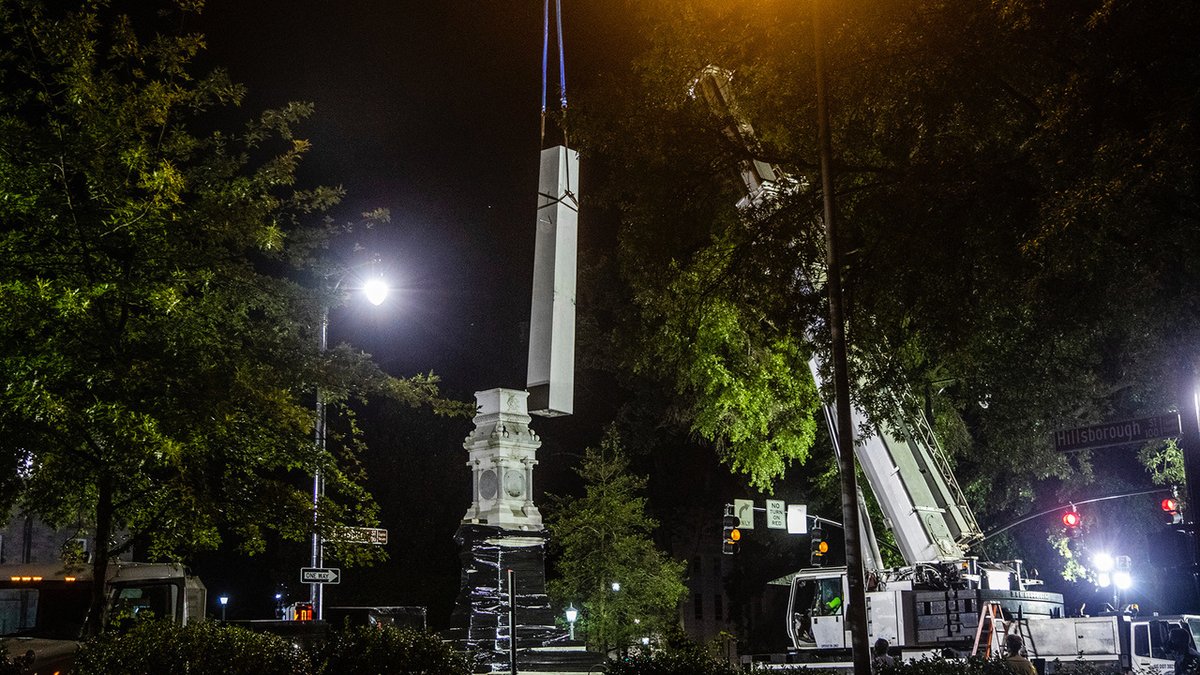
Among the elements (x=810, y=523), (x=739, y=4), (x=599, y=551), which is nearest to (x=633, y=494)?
(x=599, y=551)

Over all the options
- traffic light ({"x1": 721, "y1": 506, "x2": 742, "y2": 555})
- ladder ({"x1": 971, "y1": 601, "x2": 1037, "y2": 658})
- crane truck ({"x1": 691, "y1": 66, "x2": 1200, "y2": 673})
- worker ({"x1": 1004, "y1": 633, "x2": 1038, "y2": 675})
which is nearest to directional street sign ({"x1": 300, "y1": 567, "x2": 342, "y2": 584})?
crane truck ({"x1": 691, "y1": 66, "x2": 1200, "y2": 673})

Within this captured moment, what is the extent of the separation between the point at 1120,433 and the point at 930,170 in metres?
3.85

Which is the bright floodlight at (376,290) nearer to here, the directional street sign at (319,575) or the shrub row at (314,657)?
the directional street sign at (319,575)

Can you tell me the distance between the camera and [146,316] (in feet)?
42.1

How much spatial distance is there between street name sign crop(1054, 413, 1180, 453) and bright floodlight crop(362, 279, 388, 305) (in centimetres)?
1023

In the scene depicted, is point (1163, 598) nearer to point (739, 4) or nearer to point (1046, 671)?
point (1046, 671)

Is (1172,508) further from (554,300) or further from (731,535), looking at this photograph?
(554,300)

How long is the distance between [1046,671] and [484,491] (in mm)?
11613

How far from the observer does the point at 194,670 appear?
11.0m

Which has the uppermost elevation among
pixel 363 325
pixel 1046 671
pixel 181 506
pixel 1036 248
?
pixel 363 325

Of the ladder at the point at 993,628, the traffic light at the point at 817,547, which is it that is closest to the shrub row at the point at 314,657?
the ladder at the point at 993,628

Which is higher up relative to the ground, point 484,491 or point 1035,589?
point 484,491

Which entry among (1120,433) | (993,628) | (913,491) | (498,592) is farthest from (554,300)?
(1120,433)

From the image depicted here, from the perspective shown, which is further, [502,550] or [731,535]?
[731,535]
